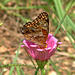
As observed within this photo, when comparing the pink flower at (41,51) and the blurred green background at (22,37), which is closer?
the pink flower at (41,51)

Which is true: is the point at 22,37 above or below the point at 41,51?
below

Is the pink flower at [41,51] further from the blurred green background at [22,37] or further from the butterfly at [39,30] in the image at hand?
the blurred green background at [22,37]

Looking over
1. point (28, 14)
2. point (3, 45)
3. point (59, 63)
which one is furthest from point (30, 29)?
point (28, 14)

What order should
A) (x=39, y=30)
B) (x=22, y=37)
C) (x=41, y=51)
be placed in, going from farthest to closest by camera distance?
(x=22, y=37) < (x=39, y=30) < (x=41, y=51)

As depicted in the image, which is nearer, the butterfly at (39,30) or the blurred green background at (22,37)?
the butterfly at (39,30)

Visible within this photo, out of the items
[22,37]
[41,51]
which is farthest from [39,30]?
[22,37]

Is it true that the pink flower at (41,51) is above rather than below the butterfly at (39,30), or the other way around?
below

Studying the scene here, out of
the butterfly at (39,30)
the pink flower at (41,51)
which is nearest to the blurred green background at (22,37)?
the butterfly at (39,30)

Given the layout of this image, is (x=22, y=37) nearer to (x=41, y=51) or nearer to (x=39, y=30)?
(x=39, y=30)

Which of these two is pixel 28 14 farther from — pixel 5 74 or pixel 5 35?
pixel 5 74

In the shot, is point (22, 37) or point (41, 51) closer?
point (41, 51)

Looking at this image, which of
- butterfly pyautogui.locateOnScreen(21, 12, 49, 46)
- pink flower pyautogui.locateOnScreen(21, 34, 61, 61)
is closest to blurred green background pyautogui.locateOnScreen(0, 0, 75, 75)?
butterfly pyautogui.locateOnScreen(21, 12, 49, 46)
